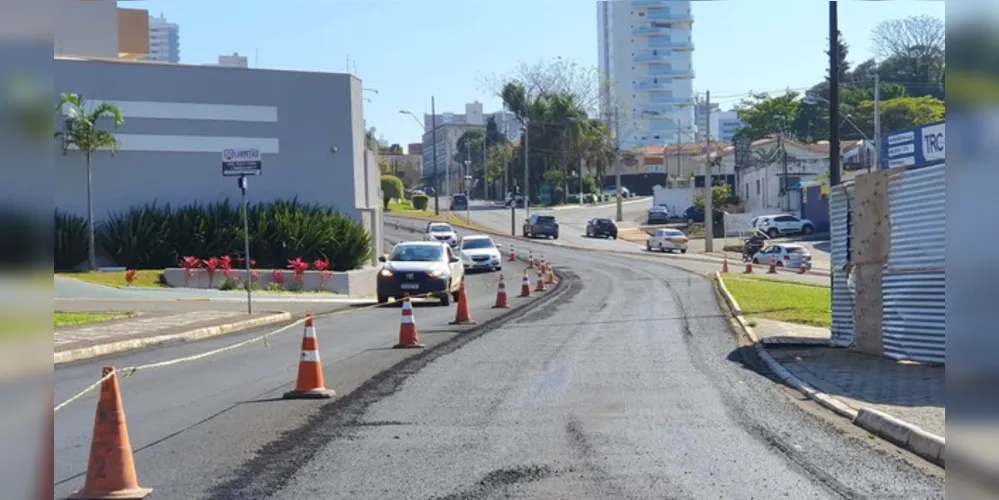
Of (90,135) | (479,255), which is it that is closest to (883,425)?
(90,135)

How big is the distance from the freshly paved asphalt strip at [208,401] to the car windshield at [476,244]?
2592cm

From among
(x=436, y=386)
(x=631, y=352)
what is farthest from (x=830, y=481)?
(x=631, y=352)

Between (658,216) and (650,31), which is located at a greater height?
(650,31)

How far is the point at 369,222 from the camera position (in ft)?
141

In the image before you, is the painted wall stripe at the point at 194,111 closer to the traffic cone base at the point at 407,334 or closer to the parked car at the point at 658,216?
the traffic cone base at the point at 407,334

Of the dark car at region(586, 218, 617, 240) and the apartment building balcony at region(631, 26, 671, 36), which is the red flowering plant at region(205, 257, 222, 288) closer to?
the dark car at region(586, 218, 617, 240)

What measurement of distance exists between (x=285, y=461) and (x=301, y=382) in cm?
348

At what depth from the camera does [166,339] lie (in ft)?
60.7

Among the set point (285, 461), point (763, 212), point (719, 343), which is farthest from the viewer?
point (763, 212)

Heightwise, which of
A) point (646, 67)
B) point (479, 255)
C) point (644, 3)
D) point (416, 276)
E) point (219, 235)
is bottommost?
point (479, 255)

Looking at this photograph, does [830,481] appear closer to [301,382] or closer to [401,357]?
[301,382]

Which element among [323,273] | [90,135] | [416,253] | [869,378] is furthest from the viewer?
[323,273]

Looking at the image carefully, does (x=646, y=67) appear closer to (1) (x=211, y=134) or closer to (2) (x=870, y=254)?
(1) (x=211, y=134)

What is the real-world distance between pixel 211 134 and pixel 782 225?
126ft
